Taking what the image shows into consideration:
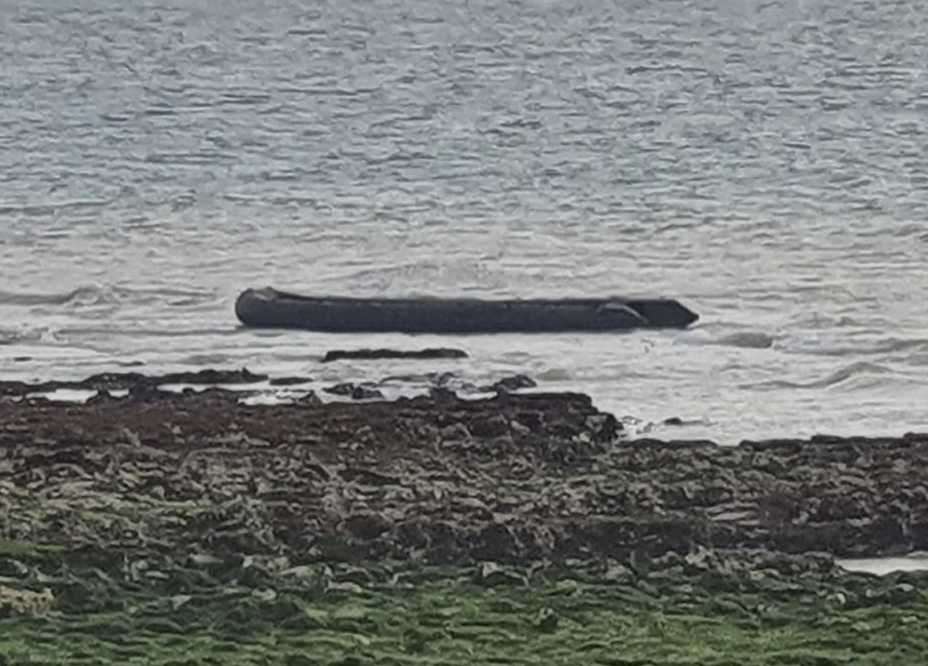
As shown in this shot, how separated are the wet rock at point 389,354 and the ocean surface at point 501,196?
136 millimetres

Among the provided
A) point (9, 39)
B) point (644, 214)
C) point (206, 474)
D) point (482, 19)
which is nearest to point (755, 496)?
point (206, 474)

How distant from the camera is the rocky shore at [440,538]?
338 inches

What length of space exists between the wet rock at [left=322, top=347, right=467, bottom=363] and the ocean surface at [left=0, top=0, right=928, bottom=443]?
0.45ft

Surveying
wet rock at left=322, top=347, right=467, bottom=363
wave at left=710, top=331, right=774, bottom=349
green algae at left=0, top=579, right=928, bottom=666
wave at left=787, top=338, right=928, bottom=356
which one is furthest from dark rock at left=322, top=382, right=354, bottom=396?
green algae at left=0, top=579, right=928, bottom=666

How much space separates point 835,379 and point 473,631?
21.5 feet

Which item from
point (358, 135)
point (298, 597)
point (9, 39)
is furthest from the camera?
point (9, 39)

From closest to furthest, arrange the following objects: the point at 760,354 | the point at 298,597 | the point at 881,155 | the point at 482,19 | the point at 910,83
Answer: the point at 298,597 < the point at 760,354 < the point at 881,155 < the point at 910,83 < the point at 482,19

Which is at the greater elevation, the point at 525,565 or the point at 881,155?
the point at 525,565

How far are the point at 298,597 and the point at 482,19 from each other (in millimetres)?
→ 44142

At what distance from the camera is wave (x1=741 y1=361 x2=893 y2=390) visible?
48.1 feet

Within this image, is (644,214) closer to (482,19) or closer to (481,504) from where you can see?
(481,504)

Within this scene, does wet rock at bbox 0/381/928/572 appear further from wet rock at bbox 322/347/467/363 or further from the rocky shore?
wet rock at bbox 322/347/467/363

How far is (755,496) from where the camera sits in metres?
10.6

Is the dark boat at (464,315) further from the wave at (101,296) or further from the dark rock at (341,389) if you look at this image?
the dark rock at (341,389)
